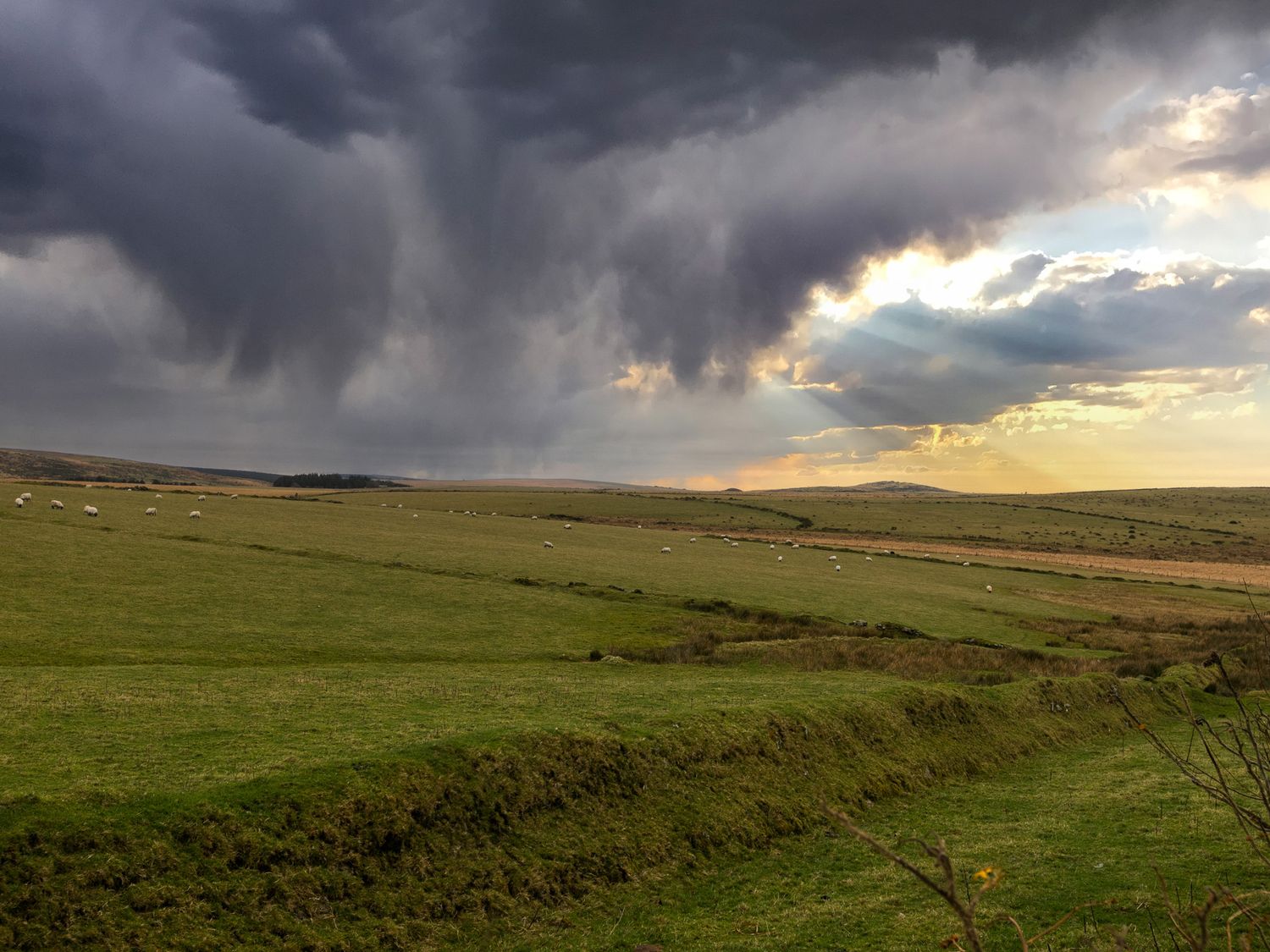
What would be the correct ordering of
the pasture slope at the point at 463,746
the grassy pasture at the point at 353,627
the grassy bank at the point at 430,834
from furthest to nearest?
the grassy pasture at the point at 353,627, the pasture slope at the point at 463,746, the grassy bank at the point at 430,834

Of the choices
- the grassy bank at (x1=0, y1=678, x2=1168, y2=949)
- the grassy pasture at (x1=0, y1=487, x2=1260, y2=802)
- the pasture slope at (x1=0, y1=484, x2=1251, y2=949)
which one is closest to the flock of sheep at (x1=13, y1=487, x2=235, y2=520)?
the grassy pasture at (x1=0, y1=487, x2=1260, y2=802)

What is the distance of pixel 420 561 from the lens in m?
49.0

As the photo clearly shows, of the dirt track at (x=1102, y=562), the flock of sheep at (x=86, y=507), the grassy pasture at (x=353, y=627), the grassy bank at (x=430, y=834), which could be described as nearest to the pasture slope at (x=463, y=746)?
the grassy bank at (x=430, y=834)

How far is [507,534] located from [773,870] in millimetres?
62362

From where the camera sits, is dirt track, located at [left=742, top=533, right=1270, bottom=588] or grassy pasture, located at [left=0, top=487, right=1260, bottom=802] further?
dirt track, located at [left=742, top=533, right=1270, bottom=588]

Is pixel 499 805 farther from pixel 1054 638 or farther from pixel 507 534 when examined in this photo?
pixel 507 534

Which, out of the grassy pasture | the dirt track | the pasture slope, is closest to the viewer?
the pasture slope

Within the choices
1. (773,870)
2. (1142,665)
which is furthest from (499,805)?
(1142,665)

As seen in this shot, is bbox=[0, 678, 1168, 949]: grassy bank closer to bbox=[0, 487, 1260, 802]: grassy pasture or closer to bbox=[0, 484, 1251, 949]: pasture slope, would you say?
bbox=[0, 484, 1251, 949]: pasture slope

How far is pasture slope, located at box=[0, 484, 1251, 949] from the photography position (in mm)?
11242

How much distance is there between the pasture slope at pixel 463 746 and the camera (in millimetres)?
11242

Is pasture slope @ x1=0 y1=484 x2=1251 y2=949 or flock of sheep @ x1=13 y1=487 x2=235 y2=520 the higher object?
flock of sheep @ x1=13 y1=487 x2=235 y2=520

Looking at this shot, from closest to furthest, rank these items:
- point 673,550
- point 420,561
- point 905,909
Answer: point 905,909
point 420,561
point 673,550

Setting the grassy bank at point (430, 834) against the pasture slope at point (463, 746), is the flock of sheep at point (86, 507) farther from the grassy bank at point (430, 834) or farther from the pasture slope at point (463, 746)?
the grassy bank at point (430, 834)
